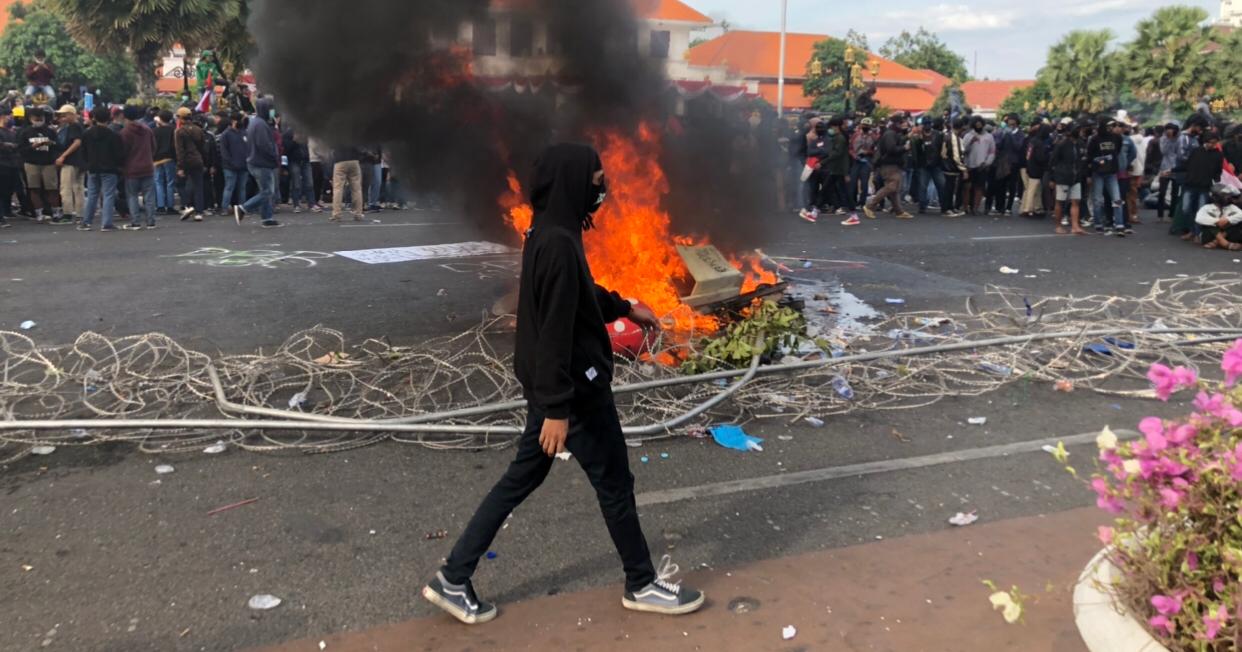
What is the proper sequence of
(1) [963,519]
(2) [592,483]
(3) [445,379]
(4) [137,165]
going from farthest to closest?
1. (4) [137,165]
2. (3) [445,379]
3. (1) [963,519]
4. (2) [592,483]

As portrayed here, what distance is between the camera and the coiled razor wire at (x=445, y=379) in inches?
196

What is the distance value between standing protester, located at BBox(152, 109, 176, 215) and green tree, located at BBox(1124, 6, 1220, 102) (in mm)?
39838

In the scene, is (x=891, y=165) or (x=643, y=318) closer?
(x=643, y=318)

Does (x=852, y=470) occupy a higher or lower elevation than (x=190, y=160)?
lower

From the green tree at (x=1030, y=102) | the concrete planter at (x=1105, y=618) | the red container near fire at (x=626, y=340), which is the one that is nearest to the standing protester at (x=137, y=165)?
the red container near fire at (x=626, y=340)

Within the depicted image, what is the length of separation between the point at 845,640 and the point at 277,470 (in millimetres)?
2925

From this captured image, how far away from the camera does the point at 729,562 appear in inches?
144

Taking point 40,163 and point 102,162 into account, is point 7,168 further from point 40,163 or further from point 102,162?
point 102,162

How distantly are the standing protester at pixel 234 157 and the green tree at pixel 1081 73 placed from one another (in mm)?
42355

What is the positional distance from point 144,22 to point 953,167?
22330 millimetres

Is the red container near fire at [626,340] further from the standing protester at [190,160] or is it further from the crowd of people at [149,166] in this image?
the standing protester at [190,160]

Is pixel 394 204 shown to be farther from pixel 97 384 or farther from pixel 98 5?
pixel 98 5

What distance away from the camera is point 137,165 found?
12859 millimetres

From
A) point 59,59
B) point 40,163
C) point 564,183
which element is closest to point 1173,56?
point 40,163
